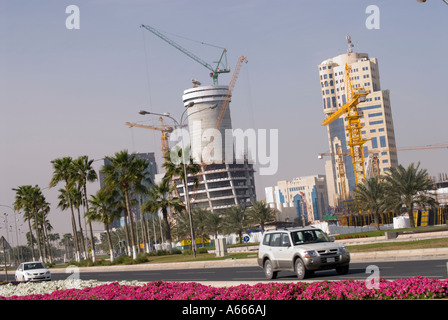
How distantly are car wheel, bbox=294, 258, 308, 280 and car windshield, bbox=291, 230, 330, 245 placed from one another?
824 millimetres

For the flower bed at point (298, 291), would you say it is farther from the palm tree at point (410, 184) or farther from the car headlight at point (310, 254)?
the palm tree at point (410, 184)

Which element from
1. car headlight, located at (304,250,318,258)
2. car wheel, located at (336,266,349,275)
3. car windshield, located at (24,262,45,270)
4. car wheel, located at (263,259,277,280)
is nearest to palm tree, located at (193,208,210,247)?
car windshield, located at (24,262,45,270)

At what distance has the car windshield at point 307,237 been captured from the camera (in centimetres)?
2341

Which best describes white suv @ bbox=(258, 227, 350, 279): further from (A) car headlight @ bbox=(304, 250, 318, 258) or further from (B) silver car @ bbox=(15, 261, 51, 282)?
(B) silver car @ bbox=(15, 261, 51, 282)

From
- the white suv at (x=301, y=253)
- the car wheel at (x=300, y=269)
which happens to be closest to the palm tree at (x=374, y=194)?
the white suv at (x=301, y=253)

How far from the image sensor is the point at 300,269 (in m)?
22.6

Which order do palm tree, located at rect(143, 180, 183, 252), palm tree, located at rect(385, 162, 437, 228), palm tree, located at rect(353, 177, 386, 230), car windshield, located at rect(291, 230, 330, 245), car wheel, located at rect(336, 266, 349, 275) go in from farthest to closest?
1. palm tree, located at rect(353, 177, 386, 230)
2. palm tree, located at rect(143, 180, 183, 252)
3. palm tree, located at rect(385, 162, 437, 228)
4. car windshield, located at rect(291, 230, 330, 245)
5. car wheel, located at rect(336, 266, 349, 275)

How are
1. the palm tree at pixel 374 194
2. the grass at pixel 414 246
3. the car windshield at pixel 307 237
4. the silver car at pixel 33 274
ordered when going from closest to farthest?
1. the car windshield at pixel 307 237
2. the grass at pixel 414 246
3. the silver car at pixel 33 274
4. the palm tree at pixel 374 194

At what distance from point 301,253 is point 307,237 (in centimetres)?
117

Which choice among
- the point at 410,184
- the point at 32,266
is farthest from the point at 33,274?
the point at 410,184

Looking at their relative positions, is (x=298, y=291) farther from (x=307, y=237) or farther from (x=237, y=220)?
(x=237, y=220)

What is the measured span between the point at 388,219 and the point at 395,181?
41.2 m

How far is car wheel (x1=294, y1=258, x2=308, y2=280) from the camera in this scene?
2241 cm

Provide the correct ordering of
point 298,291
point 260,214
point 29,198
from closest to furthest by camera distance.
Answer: point 298,291, point 260,214, point 29,198
